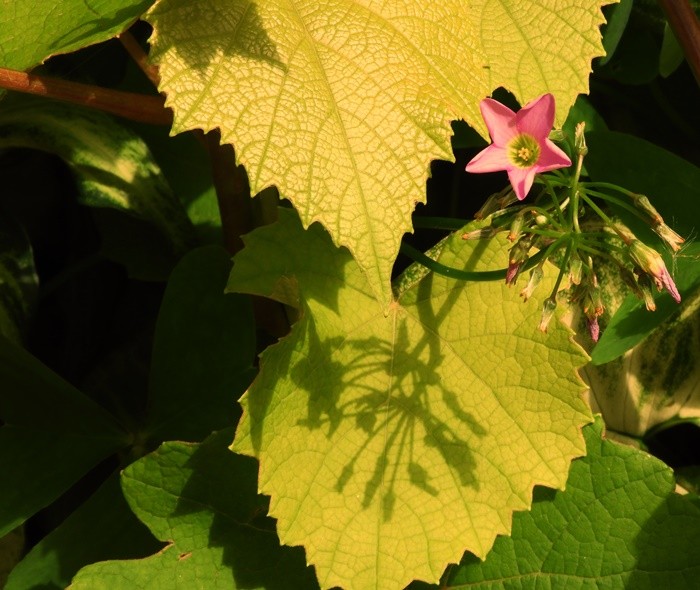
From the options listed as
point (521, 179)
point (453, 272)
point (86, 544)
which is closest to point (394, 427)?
point (453, 272)

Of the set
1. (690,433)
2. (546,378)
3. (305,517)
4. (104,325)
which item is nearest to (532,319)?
(546,378)

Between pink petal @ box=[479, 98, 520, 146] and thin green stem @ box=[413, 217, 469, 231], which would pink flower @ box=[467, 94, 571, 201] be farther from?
thin green stem @ box=[413, 217, 469, 231]

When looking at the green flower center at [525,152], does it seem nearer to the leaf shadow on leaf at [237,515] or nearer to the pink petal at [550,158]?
the pink petal at [550,158]

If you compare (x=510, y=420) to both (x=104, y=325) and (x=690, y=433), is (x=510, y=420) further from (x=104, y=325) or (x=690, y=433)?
(x=104, y=325)

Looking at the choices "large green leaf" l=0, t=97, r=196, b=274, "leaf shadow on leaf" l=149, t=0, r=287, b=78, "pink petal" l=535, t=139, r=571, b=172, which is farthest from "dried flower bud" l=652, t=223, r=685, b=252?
"large green leaf" l=0, t=97, r=196, b=274

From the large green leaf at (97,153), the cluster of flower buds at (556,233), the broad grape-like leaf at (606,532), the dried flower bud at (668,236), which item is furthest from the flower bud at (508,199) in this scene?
the large green leaf at (97,153)

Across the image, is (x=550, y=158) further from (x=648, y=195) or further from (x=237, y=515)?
(x=237, y=515)
